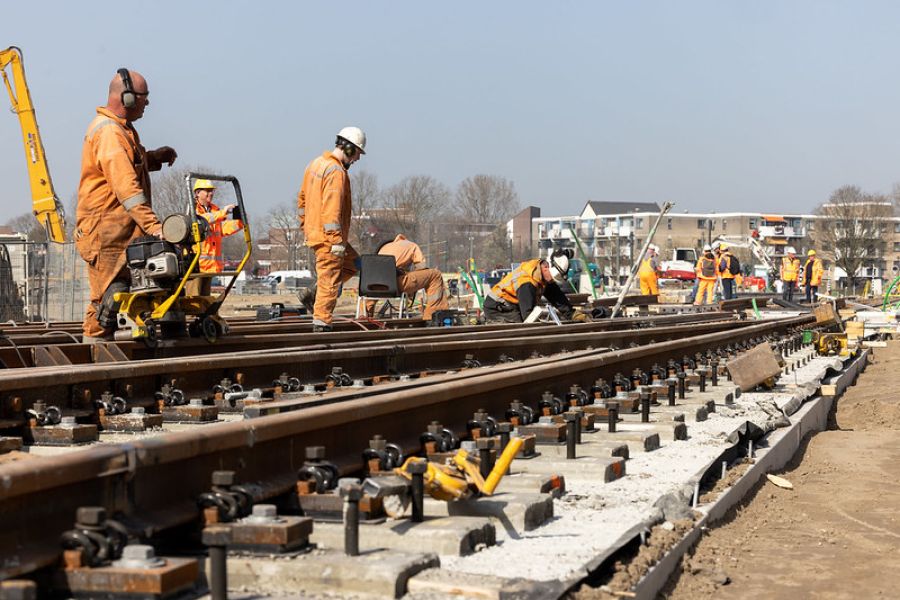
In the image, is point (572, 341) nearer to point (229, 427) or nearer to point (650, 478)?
point (650, 478)

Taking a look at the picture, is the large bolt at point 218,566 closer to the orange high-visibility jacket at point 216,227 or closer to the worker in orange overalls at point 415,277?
the orange high-visibility jacket at point 216,227

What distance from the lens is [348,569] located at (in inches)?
130

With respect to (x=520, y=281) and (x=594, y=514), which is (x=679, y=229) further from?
(x=594, y=514)

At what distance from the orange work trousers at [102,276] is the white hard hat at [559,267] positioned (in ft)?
24.6

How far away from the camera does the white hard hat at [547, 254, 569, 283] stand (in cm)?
1522

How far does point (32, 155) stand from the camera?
2916 centimetres

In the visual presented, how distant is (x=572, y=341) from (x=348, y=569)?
8.15 m

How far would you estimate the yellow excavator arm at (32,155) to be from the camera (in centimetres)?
2905

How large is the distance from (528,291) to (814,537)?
33.5 feet

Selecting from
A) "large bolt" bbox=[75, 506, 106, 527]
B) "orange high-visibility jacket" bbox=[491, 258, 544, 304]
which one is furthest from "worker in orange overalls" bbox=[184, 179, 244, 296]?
"large bolt" bbox=[75, 506, 106, 527]

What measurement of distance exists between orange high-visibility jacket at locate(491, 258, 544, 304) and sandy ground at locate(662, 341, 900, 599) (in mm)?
7158

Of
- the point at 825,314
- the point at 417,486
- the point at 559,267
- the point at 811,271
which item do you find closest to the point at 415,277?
the point at 559,267

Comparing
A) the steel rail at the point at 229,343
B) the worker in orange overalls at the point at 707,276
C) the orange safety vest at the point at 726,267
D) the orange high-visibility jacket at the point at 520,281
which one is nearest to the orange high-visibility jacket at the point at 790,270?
the orange safety vest at the point at 726,267

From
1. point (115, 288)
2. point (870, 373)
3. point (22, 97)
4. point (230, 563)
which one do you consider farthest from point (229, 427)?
point (22, 97)
